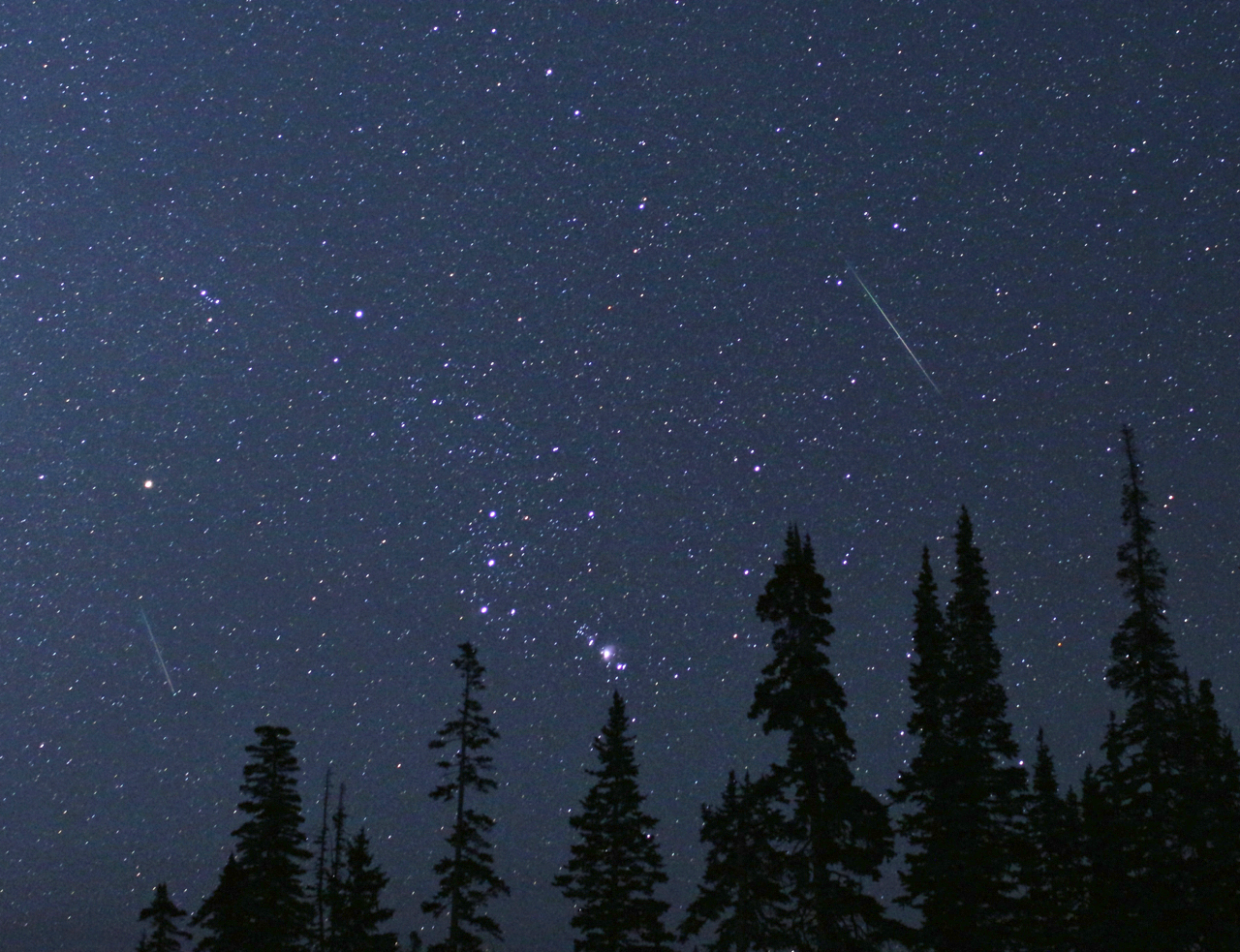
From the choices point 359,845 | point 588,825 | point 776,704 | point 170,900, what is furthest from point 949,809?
point 170,900

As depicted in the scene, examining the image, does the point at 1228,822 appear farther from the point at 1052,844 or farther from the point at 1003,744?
the point at 1052,844

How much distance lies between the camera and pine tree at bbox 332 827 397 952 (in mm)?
60438

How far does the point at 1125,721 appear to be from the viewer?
4019cm

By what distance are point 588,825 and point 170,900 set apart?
3265cm

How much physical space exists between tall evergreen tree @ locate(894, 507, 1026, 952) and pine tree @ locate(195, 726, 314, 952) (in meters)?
25.6

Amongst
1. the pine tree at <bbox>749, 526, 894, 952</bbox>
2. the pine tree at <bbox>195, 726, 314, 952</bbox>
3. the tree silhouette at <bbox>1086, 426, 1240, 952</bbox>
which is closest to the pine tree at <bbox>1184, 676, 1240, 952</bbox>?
the tree silhouette at <bbox>1086, 426, 1240, 952</bbox>

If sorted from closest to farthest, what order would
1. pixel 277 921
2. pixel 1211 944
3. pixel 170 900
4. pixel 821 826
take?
pixel 821 826
pixel 1211 944
pixel 277 921
pixel 170 900

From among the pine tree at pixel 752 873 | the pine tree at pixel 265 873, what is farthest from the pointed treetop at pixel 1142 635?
the pine tree at pixel 265 873

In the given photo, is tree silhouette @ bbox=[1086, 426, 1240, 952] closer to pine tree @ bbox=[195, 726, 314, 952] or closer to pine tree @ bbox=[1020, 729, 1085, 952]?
pine tree @ bbox=[1020, 729, 1085, 952]

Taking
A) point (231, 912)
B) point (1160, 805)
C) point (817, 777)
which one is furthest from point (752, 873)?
point (231, 912)

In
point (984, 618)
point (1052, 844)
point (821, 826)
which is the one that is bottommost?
point (821, 826)

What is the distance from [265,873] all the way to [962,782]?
95.0ft

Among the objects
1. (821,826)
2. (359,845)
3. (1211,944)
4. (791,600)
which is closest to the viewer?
(821,826)

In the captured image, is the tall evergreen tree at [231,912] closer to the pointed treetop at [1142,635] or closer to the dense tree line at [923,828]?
the dense tree line at [923,828]
